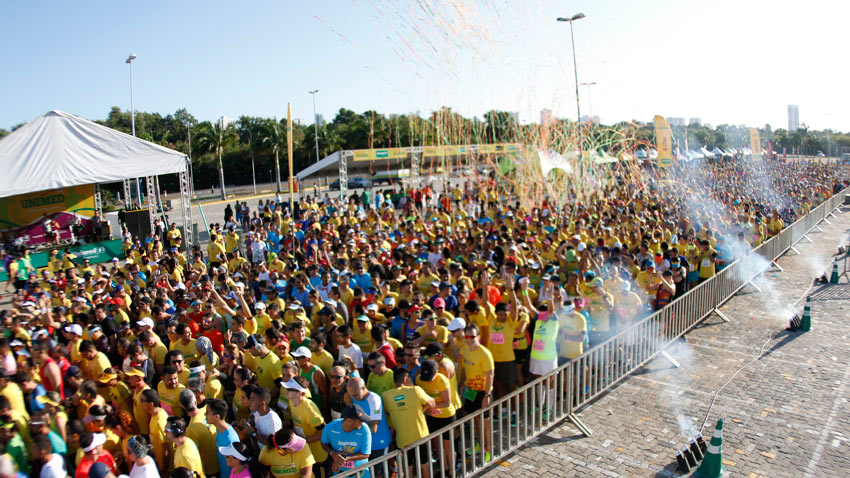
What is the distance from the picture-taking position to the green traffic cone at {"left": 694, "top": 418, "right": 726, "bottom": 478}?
5570 millimetres

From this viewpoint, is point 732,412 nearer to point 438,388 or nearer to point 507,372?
point 507,372

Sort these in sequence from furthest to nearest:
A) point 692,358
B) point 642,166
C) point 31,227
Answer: point 642,166 < point 31,227 < point 692,358

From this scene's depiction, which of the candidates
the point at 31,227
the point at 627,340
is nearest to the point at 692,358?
the point at 627,340

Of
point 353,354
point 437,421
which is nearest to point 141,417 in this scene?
point 353,354

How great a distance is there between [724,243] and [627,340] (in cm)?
588

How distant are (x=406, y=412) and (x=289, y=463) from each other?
3.75 feet

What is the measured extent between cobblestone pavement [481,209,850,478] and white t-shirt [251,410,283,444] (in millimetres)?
2407

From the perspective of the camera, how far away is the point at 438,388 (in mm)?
5453

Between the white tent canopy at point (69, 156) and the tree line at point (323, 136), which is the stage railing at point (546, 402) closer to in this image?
the white tent canopy at point (69, 156)

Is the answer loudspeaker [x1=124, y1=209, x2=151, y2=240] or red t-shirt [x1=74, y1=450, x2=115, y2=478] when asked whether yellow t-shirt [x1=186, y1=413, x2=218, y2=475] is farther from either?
loudspeaker [x1=124, y1=209, x2=151, y2=240]

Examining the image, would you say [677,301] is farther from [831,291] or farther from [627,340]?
[831,291]

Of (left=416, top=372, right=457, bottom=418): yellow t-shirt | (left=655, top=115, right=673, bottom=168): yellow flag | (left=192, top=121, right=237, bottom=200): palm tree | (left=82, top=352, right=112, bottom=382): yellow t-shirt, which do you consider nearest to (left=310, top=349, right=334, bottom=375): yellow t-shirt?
(left=416, top=372, right=457, bottom=418): yellow t-shirt

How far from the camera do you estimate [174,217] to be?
31.5m

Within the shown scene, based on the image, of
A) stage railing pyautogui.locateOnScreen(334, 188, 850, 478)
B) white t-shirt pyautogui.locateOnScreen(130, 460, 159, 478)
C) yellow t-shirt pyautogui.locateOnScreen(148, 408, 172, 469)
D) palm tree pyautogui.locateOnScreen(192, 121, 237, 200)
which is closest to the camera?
white t-shirt pyautogui.locateOnScreen(130, 460, 159, 478)
